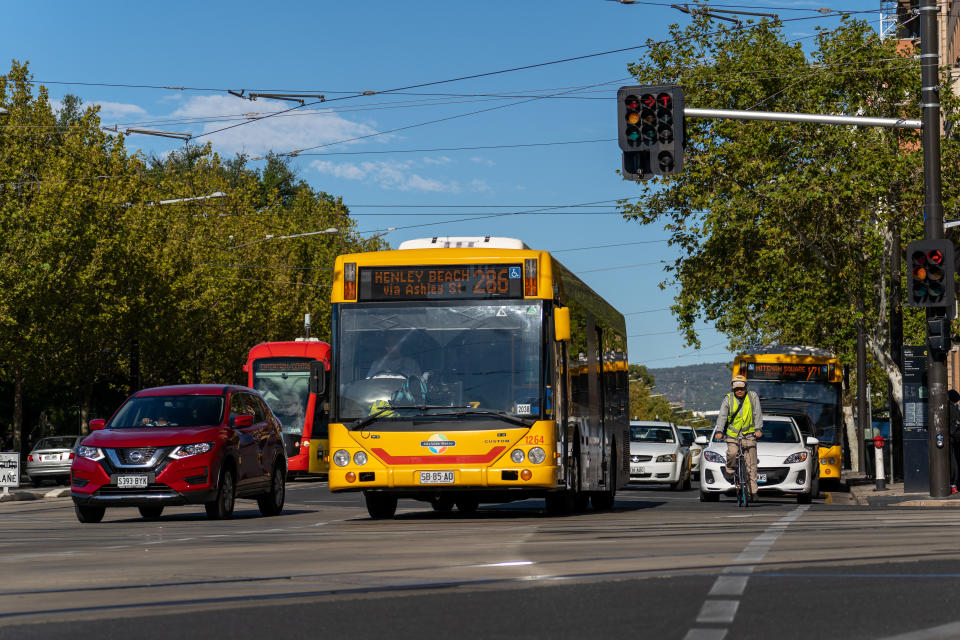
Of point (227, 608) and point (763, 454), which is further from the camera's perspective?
point (763, 454)

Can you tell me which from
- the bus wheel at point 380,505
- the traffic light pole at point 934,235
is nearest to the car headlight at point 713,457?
the traffic light pole at point 934,235

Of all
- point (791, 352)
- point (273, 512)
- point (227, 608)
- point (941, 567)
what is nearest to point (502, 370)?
point (273, 512)

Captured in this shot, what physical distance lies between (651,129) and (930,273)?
450 centimetres

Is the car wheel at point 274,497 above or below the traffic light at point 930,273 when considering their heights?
below

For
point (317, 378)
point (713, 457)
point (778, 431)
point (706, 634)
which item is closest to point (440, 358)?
point (317, 378)

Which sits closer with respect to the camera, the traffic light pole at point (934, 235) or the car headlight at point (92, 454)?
the car headlight at point (92, 454)

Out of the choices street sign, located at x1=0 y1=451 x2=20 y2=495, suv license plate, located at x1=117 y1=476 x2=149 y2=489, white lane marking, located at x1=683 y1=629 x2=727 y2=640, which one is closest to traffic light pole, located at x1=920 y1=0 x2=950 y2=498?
suv license plate, located at x1=117 y1=476 x2=149 y2=489

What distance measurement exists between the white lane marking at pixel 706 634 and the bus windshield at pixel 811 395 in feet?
105

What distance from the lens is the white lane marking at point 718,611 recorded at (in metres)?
7.76

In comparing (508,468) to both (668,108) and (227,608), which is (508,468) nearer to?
(668,108)

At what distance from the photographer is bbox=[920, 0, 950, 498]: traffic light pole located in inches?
938

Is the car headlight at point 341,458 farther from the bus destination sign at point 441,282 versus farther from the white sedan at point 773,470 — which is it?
the white sedan at point 773,470

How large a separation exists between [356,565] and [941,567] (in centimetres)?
388

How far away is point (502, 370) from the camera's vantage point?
60.4ft
